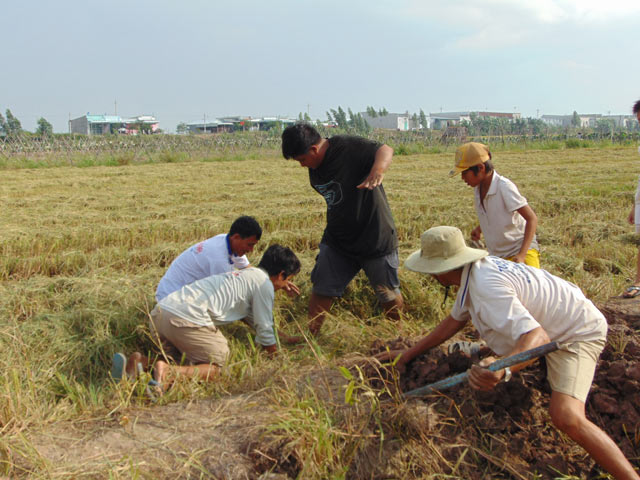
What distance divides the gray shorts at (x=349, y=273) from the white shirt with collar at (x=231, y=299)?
581 mm

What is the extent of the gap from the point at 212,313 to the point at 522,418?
6.38 feet

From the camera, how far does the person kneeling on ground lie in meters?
3.27

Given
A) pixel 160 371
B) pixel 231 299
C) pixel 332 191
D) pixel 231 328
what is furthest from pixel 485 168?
pixel 160 371

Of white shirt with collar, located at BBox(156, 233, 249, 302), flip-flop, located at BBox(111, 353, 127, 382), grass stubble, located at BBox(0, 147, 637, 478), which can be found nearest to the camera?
grass stubble, located at BBox(0, 147, 637, 478)

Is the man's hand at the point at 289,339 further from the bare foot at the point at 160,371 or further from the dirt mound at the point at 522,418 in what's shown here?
the dirt mound at the point at 522,418

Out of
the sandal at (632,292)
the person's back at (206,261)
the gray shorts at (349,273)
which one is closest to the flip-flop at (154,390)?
the person's back at (206,261)

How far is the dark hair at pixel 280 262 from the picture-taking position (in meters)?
3.59

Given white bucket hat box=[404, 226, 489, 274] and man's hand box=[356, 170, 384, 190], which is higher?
man's hand box=[356, 170, 384, 190]

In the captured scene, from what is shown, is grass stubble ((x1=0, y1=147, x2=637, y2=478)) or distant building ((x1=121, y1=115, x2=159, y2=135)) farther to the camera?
A: distant building ((x1=121, y1=115, x2=159, y2=135))

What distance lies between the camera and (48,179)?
13.2m

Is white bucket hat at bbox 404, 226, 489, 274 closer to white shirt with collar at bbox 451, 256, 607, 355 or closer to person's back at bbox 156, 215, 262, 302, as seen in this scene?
white shirt with collar at bbox 451, 256, 607, 355

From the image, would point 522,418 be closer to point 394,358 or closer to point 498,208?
point 394,358

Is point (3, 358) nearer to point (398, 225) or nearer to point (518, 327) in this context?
point (518, 327)

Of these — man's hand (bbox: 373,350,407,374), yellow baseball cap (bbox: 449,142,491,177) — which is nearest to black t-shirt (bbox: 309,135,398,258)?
yellow baseball cap (bbox: 449,142,491,177)
